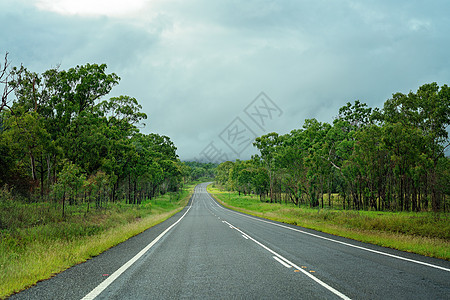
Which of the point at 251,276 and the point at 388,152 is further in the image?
the point at 388,152

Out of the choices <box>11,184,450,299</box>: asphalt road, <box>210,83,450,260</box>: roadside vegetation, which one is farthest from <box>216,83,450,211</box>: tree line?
<box>11,184,450,299</box>: asphalt road

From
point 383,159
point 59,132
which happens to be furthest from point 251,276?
point 383,159

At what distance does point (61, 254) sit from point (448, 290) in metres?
9.64

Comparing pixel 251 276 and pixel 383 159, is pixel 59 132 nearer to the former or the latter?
pixel 251 276

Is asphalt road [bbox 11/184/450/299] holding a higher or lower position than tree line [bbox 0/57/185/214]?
lower

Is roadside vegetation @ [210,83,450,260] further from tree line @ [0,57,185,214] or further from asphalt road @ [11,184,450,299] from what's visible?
tree line @ [0,57,185,214]

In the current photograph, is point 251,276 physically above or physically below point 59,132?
below

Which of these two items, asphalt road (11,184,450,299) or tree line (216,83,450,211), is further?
tree line (216,83,450,211)

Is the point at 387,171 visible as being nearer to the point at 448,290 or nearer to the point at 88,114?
the point at 448,290

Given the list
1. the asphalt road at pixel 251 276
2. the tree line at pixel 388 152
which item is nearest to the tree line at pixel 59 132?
the asphalt road at pixel 251 276

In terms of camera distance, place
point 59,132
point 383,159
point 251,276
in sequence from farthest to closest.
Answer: point 383,159
point 59,132
point 251,276

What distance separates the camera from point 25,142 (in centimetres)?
2573

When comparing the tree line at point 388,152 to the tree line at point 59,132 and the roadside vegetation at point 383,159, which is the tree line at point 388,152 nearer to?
the roadside vegetation at point 383,159

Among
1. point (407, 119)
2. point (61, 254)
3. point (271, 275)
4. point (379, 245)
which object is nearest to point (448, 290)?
point (271, 275)
